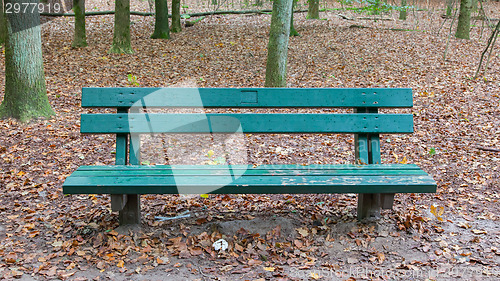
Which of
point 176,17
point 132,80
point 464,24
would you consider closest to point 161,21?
point 176,17

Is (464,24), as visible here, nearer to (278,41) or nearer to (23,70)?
(278,41)

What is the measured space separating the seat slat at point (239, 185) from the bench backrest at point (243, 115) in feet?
1.90

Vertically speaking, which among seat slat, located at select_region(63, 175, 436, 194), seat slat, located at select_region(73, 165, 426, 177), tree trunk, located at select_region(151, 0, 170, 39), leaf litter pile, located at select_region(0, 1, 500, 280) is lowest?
leaf litter pile, located at select_region(0, 1, 500, 280)

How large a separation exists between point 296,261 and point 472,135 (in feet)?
12.5

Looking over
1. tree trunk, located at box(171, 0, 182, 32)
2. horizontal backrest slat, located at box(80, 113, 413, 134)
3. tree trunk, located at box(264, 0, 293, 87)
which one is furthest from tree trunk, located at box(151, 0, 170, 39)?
horizontal backrest slat, located at box(80, 113, 413, 134)

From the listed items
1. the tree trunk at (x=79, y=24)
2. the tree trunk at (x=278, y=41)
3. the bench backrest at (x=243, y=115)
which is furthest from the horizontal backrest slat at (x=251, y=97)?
the tree trunk at (x=79, y=24)

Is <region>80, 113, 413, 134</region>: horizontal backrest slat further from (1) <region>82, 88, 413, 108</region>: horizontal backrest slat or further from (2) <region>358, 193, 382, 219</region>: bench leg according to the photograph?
(2) <region>358, 193, 382, 219</region>: bench leg

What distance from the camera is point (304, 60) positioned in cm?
1074

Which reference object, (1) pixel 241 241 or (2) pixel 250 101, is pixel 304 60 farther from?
(1) pixel 241 241

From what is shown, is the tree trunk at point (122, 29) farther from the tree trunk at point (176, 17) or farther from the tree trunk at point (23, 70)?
the tree trunk at point (23, 70)

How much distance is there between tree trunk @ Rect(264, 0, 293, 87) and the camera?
6.97m

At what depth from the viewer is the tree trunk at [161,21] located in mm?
13188

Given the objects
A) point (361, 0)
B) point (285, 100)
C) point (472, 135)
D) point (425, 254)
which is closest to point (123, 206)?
point (285, 100)

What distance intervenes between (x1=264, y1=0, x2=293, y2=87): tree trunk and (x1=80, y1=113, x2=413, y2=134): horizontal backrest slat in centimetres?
389
